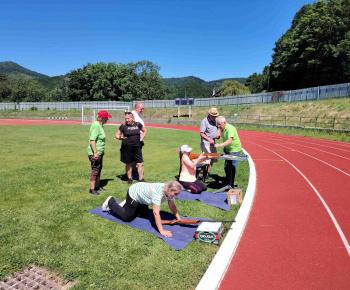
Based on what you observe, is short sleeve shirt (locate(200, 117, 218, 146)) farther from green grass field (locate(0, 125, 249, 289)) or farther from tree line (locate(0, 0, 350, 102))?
tree line (locate(0, 0, 350, 102))

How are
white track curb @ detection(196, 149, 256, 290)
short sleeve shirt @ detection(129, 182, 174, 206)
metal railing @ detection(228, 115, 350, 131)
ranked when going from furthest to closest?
metal railing @ detection(228, 115, 350, 131)
short sleeve shirt @ detection(129, 182, 174, 206)
white track curb @ detection(196, 149, 256, 290)

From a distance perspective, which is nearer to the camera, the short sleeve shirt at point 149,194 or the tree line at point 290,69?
the short sleeve shirt at point 149,194

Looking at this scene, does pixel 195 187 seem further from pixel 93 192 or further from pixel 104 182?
pixel 104 182

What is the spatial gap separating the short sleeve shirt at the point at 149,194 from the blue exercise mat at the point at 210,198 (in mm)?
1815

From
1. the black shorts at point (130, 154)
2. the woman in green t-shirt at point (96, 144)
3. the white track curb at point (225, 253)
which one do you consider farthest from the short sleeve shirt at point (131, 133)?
the white track curb at point (225, 253)

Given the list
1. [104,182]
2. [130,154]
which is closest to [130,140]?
[130,154]

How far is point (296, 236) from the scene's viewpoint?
4.72 meters

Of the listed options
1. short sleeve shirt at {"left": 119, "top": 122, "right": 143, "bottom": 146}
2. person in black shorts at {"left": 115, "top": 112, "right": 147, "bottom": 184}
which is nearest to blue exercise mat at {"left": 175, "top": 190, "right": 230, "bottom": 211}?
person in black shorts at {"left": 115, "top": 112, "right": 147, "bottom": 184}

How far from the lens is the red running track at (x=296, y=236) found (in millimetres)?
3495

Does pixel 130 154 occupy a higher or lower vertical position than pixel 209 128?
lower

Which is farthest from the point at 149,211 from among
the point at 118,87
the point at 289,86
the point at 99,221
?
the point at 118,87

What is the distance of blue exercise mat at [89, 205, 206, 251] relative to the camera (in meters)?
4.28

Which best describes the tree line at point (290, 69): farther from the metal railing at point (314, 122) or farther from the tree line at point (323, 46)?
the metal railing at point (314, 122)

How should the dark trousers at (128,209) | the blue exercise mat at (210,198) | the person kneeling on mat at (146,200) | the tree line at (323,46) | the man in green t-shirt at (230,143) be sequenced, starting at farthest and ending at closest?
the tree line at (323,46)
the man in green t-shirt at (230,143)
the blue exercise mat at (210,198)
the dark trousers at (128,209)
the person kneeling on mat at (146,200)
